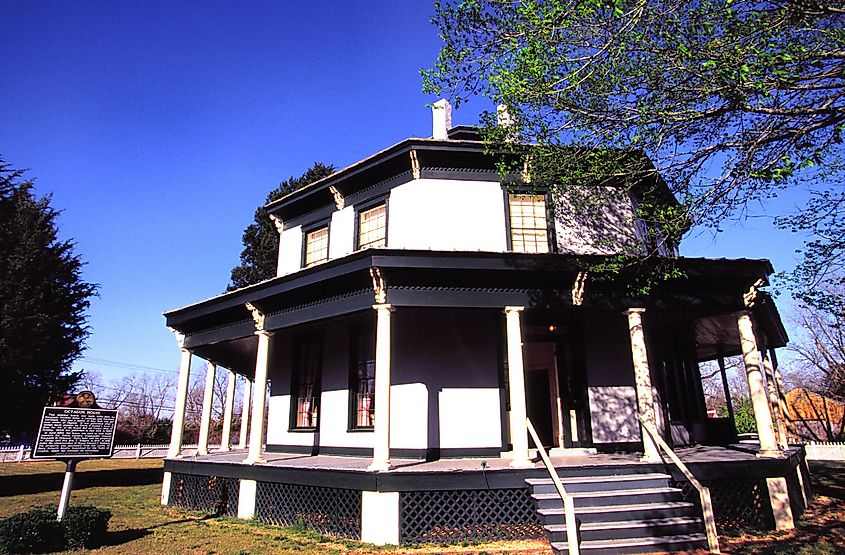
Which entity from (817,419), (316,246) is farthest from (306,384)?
(817,419)

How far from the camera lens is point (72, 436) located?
8820 mm

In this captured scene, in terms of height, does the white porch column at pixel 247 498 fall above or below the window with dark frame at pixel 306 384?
below

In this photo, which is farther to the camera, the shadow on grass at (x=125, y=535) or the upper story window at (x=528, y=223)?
the upper story window at (x=528, y=223)

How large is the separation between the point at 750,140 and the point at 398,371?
794 centimetres

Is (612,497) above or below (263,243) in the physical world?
below

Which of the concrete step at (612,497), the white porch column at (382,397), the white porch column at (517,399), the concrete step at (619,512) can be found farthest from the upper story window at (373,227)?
the concrete step at (619,512)

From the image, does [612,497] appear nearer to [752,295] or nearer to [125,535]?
[752,295]

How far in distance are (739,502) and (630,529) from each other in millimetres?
3176

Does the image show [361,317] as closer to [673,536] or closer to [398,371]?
[398,371]

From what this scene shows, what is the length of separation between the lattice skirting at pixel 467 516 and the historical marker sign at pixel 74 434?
222 inches

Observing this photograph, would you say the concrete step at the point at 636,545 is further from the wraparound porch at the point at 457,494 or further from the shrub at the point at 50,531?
the shrub at the point at 50,531

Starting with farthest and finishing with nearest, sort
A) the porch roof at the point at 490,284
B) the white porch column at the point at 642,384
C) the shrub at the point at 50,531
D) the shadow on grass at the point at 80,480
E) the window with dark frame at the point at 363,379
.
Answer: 1. the shadow on grass at the point at 80,480
2. the window with dark frame at the point at 363,379
3. the porch roof at the point at 490,284
4. the white porch column at the point at 642,384
5. the shrub at the point at 50,531

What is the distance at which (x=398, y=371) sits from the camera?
37.6ft

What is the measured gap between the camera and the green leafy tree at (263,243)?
25250mm
